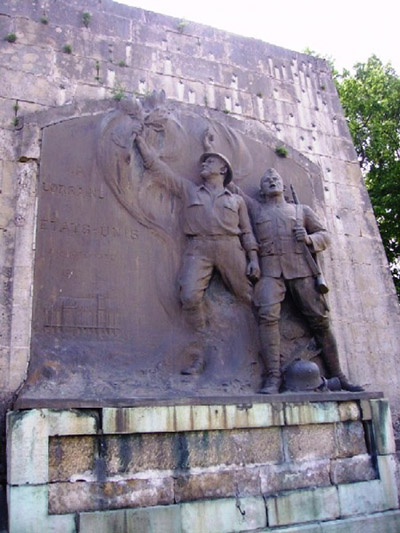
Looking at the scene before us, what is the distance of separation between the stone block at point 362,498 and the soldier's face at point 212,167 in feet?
13.9

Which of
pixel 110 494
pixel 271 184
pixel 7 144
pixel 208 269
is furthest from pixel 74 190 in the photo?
pixel 110 494

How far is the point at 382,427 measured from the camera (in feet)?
22.4

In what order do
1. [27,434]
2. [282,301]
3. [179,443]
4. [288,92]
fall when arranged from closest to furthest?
1. [27,434]
2. [179,443]
3. [282,301]
4. [288,92]

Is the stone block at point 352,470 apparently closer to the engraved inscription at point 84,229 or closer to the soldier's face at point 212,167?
the engraved inscription at point 84,229

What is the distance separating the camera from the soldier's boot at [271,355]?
22.1 feet

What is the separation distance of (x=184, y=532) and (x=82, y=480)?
1.13 metres

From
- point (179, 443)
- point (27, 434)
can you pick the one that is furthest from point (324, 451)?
point (27, 434)

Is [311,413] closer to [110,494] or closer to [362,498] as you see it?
[362,498]

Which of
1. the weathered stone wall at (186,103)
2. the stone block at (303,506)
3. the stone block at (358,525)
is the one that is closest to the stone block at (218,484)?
the stone block at (303,506)

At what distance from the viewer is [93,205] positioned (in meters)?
6.86

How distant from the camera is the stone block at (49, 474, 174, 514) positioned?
508 centimetres

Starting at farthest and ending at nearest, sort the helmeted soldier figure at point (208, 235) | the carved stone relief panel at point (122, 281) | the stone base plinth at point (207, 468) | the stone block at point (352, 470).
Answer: the helmeted soldier figure at point (208, 235)
the stone block at point (352, 470)
the carved stone relief panel at point (122, 281)
the stone base plinth at point (207, 468)

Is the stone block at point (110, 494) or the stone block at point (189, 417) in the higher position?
the stone block at point (189, 417)

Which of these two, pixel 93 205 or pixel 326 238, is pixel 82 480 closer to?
pixel 93 205
